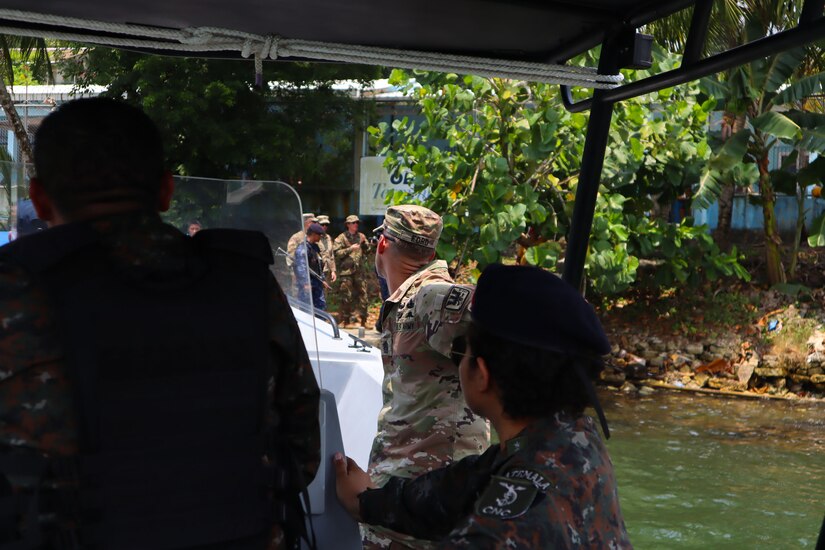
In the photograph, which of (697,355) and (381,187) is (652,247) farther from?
(381,187)

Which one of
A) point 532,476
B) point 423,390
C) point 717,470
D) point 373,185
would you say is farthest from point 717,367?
point 532,476

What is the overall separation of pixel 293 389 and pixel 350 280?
49.2 feet

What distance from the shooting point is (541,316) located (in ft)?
5.40

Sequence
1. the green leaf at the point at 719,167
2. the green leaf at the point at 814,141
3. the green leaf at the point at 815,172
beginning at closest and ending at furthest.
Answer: the green leaf at the point at 814,141, the green leaf at the point at 719,167, the green leaf at the point at 815,172

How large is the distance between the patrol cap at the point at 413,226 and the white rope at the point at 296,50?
25.7 inches

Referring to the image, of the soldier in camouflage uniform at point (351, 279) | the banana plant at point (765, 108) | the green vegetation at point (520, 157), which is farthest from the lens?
the soldier in camouflage uniform at point (351, 279)

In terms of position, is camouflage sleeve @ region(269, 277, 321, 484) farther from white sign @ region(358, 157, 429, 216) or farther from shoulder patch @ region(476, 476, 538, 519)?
white sign @ region(358, 157, 429, 216)

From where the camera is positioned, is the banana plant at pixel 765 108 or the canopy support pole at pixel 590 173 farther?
the banana plant at pixel 765 108

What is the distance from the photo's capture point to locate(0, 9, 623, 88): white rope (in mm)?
2496

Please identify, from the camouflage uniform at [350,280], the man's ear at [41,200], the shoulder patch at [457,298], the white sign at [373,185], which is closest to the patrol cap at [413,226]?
the shoulder patch at [457,298]

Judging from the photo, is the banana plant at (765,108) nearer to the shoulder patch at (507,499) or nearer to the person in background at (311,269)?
the person in background at (311,269)

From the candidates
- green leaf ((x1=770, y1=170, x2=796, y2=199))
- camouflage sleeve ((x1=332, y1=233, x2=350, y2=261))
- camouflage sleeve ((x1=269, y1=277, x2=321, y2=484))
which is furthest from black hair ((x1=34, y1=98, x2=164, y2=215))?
camouflage sleeve ((x1=332, y1=233, x2=350, y2=261))

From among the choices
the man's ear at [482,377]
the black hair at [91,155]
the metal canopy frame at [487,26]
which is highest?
the metal canopy frame at [487,26]

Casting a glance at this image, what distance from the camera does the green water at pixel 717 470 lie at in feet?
25.9
